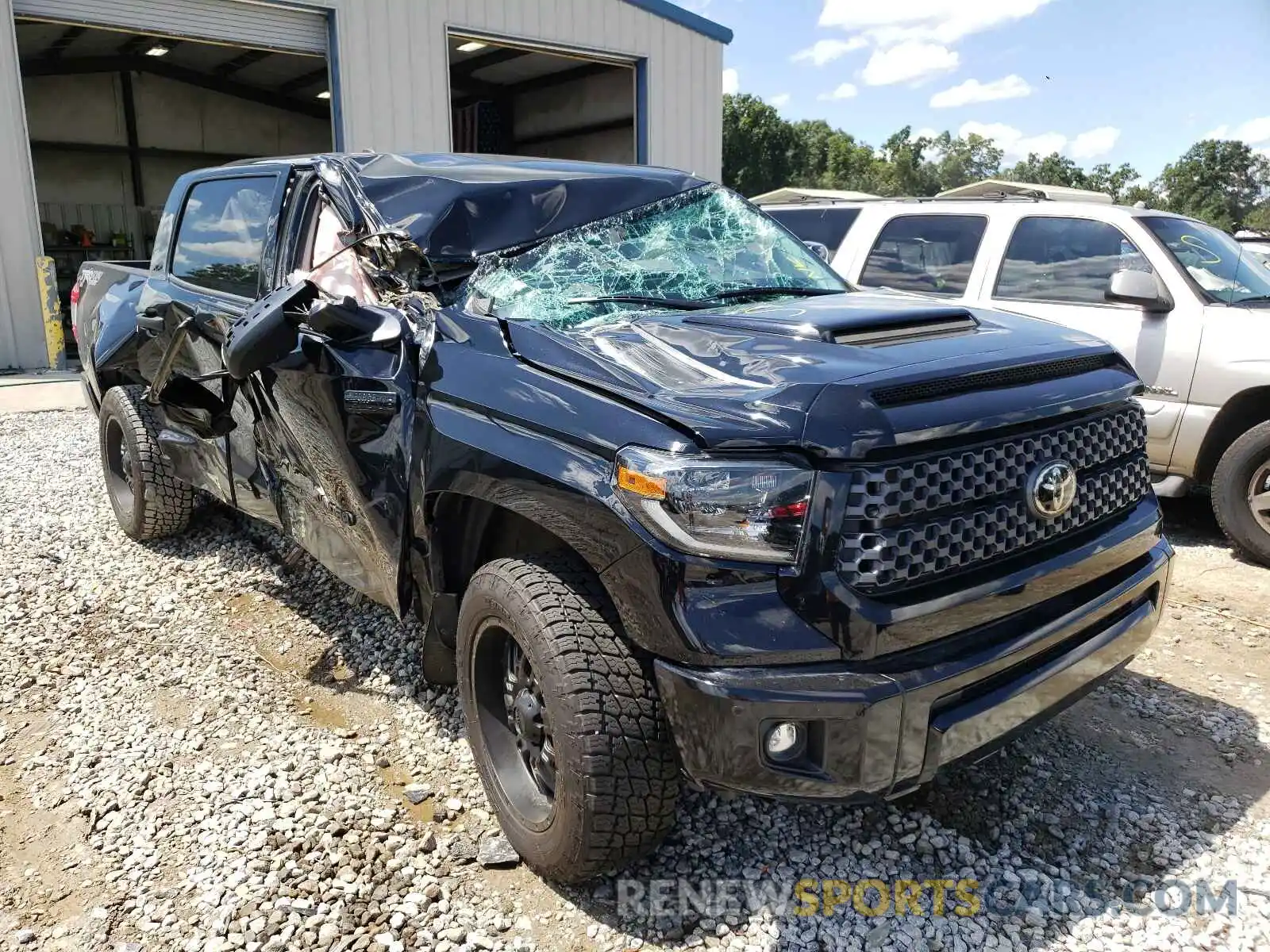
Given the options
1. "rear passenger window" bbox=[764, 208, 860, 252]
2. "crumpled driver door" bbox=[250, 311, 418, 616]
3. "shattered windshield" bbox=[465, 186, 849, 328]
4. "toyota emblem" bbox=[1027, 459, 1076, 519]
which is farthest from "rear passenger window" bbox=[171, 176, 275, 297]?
"rear passenger window" bbox=[764, 208, 860, 252]

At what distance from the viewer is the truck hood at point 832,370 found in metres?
2.14

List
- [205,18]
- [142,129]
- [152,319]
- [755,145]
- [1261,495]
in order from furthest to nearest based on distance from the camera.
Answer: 1. [755,145]
2. [142,129]
3. [205,18]
4. [1261,495]
5. [152,319]

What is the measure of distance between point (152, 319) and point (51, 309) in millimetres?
8978

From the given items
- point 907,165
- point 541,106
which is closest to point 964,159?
point 907,165

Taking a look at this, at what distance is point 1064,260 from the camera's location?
18.7ft

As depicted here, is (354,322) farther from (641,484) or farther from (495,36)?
(495,36)

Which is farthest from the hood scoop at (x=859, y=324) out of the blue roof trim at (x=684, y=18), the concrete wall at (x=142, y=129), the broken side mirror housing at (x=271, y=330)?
the concrete wall at (x=142, y=129)

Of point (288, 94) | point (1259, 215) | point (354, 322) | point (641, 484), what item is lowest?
point (641, 484)

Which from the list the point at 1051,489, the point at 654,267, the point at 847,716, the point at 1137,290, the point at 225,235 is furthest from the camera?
the point at 1137,290

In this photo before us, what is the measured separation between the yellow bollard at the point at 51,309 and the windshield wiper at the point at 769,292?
11113 mm

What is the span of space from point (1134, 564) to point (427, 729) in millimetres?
2290

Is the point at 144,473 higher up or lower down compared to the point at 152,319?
lower down

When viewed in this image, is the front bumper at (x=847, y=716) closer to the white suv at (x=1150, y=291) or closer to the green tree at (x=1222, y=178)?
the white suv at (x=1150, y=291)

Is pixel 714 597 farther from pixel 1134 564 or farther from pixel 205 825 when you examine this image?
pixel 205 825
